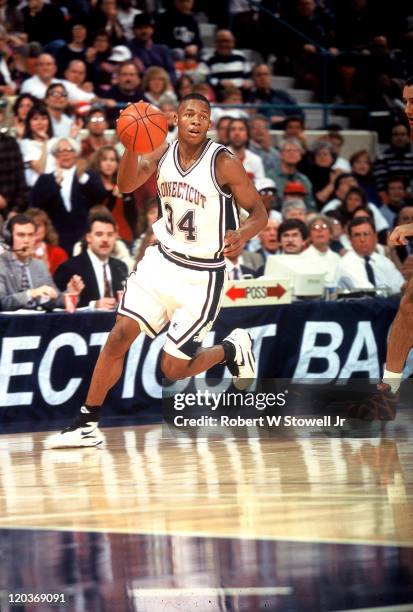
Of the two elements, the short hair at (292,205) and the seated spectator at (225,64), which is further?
the seated spectator at (225,64)

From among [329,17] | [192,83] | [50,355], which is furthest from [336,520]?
[329,17]

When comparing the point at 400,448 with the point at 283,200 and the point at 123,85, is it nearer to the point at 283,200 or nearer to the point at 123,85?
the point at 283,200

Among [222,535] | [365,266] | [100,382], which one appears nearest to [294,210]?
[365,266]

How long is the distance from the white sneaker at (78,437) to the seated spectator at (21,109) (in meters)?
4.50

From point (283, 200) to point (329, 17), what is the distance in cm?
550

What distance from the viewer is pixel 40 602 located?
15.1 feet

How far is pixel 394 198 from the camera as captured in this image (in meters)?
14.6

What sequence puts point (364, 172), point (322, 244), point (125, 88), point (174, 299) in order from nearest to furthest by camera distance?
point (174, 299) < point (322, 244) < point (125, 88) < point (364, 172)

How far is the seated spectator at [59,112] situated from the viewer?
12422 millimetres

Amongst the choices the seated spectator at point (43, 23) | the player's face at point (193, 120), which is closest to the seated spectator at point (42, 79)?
the seated spectator at point (43, 23)

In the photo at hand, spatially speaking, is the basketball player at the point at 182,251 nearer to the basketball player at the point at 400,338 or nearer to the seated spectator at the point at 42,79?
the basketball player at the point at 400,338

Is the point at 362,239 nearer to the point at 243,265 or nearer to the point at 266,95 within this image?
the point at 243,265

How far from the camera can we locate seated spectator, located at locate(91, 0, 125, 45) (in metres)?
14.6

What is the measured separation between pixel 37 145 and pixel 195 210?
419 centimetres
